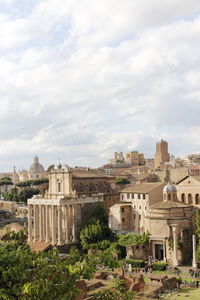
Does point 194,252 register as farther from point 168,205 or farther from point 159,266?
point 168,205

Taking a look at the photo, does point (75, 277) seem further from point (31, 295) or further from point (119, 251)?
point (119, 251)

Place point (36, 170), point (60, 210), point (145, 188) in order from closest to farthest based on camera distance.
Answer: point (145, 188)
point (60, 210)
point (36, 170)

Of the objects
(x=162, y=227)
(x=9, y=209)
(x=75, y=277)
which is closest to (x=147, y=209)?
(x=162, y=227)

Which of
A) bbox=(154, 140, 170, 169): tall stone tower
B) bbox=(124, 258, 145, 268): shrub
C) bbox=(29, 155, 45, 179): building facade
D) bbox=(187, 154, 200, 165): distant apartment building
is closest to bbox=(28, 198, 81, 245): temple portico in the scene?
bbox=(124, 258, 145, 268): shrub

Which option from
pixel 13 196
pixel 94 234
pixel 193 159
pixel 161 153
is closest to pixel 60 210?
pixel 94 234

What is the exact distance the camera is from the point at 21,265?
1562cm

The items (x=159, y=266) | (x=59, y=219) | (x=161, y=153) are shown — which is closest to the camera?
(x=159, y=266)

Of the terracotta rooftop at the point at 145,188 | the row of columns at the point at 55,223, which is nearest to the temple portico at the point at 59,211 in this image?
the row of columns at the point at 55,223

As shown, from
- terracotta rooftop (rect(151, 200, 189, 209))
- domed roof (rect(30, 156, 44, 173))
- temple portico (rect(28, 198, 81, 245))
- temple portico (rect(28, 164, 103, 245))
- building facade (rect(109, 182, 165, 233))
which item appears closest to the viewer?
terracotta rooftop (rect(151, 200, 189, 209))

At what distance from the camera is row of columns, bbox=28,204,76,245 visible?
6262 cm

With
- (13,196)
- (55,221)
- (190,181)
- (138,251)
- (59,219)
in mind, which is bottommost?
(138,251)

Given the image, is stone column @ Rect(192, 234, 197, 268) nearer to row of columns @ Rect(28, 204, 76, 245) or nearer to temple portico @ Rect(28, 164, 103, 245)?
temple portico @ Rect(28, 164, 103, 245)

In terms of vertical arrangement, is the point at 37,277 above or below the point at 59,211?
below

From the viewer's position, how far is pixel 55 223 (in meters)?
63.8
